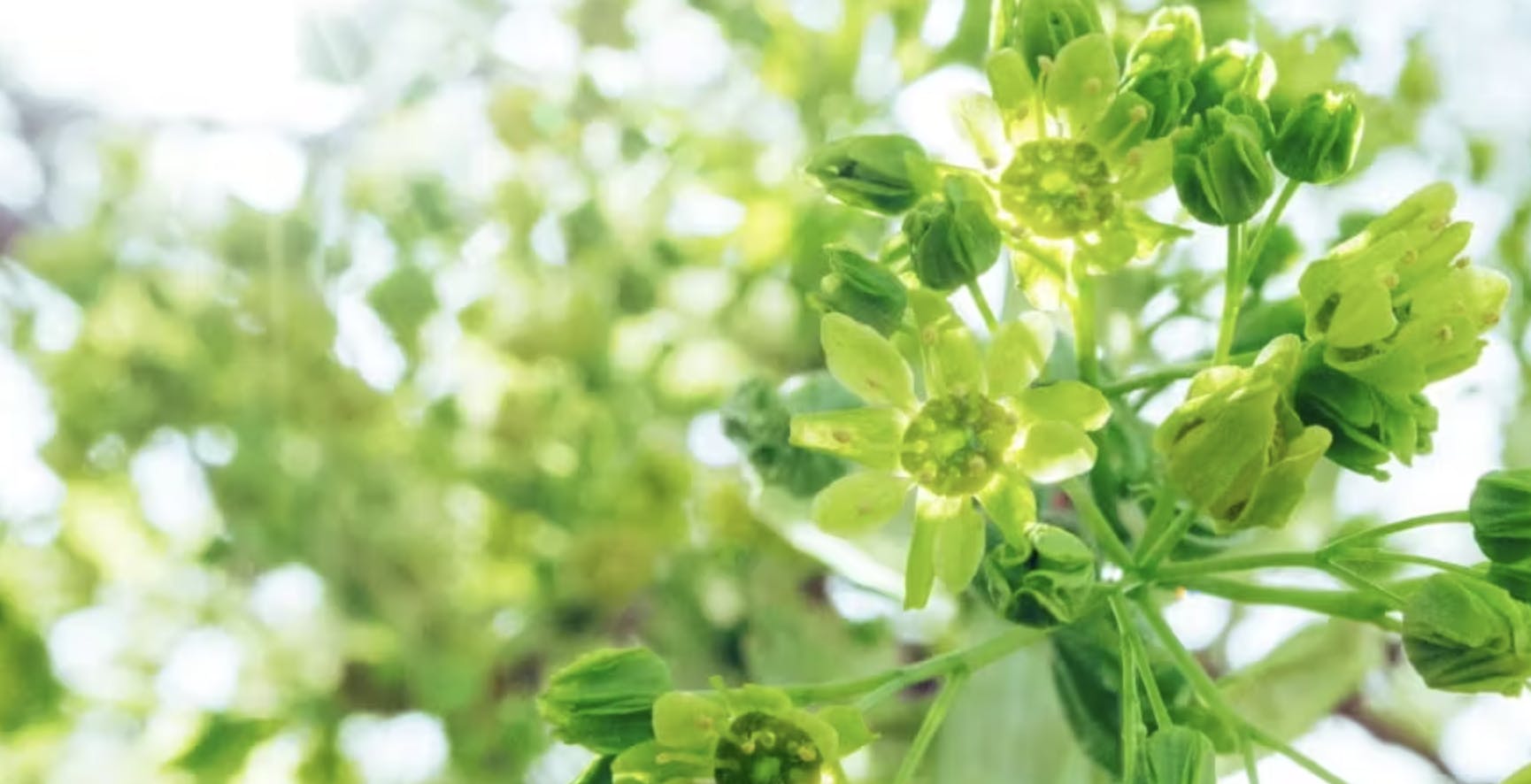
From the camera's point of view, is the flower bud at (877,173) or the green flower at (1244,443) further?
the flower bud at (877,173)

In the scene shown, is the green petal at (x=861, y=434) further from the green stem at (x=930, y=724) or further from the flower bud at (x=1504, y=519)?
the flower bud at (x=1504, y=519)

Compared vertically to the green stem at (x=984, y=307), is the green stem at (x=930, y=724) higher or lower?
lower

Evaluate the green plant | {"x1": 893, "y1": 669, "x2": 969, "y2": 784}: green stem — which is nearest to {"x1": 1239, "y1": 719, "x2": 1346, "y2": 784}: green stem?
the green plant

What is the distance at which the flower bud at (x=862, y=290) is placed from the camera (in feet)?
1.72

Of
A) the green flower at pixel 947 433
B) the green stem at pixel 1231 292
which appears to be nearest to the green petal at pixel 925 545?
the green flower at pixel 947 433

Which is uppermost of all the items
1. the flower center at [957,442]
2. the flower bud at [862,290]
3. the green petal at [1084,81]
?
the green petal at [1084,81]

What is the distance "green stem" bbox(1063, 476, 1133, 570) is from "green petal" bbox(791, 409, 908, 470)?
0.07 m

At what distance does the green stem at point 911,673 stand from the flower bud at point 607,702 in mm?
50

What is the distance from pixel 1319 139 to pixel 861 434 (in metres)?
0.20

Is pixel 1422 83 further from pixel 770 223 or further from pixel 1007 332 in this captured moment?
pixel 1007 332

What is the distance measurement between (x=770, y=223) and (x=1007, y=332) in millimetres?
499

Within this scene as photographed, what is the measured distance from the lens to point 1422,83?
106 centimetres

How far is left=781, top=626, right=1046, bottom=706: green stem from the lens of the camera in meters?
0.53

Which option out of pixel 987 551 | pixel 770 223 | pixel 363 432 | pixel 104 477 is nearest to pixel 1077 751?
pixel 987 551
